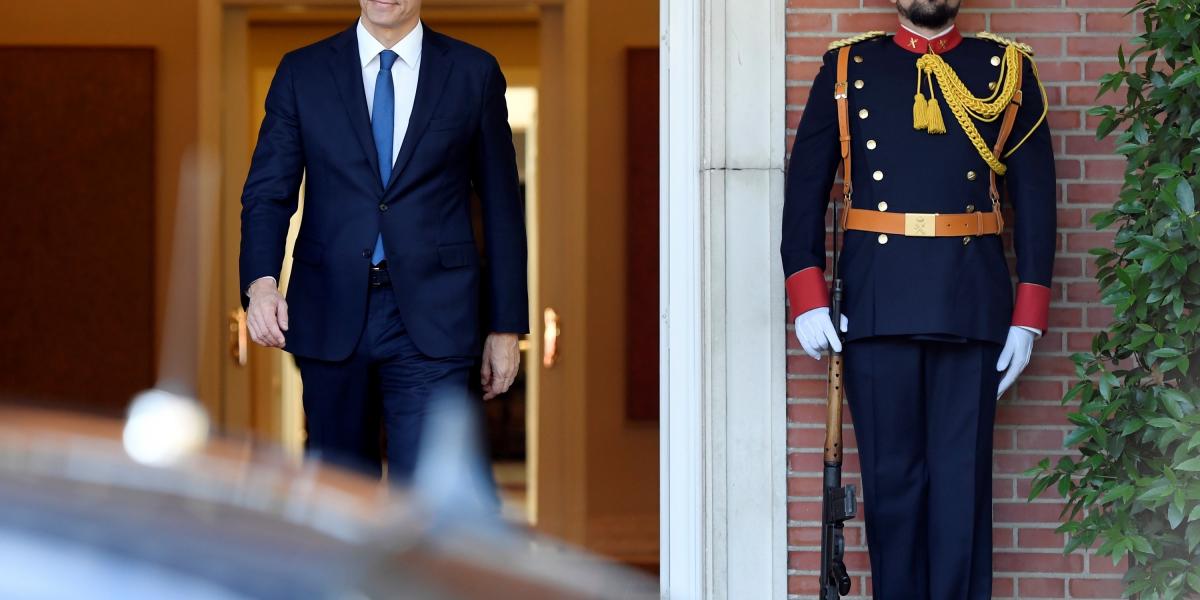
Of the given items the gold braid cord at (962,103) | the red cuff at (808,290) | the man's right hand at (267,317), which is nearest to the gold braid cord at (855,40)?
the gold braid cord at (962,103)

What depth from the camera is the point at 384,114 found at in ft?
12.5

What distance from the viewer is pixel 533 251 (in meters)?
7.82

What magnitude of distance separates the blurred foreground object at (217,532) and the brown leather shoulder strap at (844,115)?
7.77 ft

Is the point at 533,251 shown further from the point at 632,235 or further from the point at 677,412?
the point at 677,412

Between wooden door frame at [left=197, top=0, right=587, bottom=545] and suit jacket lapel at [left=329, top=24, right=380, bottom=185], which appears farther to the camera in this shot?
wooden door frame at [left=197, top=0, right=587, bottom=545]

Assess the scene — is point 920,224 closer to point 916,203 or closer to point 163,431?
point 916,203

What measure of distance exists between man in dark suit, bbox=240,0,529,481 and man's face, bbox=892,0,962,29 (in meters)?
1.00

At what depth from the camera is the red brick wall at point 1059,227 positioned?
4.37m

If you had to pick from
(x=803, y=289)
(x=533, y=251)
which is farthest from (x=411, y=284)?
(x=533, y=251)

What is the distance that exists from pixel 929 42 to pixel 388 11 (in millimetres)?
1245

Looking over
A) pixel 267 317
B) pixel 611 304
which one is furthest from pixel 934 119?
pixel 611 304

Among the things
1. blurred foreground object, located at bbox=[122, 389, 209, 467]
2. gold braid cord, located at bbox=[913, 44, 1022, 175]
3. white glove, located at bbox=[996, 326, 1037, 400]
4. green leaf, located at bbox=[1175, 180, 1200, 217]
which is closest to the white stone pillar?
gold braid cord, located at bbox=[913, 44, 1022, 175]

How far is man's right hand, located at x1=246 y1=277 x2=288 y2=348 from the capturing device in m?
3.56

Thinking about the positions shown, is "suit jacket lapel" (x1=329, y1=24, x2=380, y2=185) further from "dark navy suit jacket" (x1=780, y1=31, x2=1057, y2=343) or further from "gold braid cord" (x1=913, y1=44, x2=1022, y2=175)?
"gold braid cord" (x1=913, y1=44, x2=1022, y2=175)
